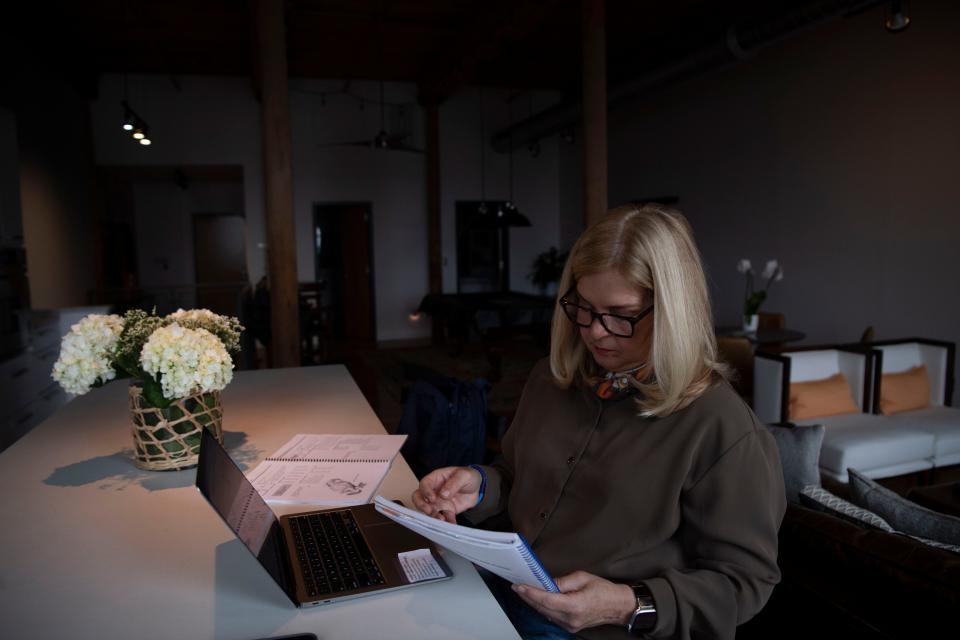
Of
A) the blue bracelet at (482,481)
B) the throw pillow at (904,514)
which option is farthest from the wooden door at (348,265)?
the throw pillow at (904,514)

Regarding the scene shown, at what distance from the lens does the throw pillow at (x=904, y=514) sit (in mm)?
1671

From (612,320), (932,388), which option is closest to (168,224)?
(932,388)

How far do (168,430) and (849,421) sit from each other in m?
4.07

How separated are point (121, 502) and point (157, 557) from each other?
13.9 inches

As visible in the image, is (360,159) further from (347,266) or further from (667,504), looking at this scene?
(667,504)

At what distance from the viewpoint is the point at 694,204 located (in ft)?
28.3

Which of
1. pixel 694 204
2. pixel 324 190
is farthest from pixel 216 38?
pixel 694 204

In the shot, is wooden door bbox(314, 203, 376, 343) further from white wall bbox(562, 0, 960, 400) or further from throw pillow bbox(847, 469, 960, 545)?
throw pillow bbox(847, 469, 960, 545)

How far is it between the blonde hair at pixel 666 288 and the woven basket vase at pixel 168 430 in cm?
112

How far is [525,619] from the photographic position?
1468 millimetres

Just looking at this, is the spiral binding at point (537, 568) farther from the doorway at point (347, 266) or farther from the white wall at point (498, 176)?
the white wall at point (498, 176)

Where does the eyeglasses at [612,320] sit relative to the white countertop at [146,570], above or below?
above

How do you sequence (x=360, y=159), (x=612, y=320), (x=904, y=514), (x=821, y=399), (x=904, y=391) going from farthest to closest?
(x=360, y=159) < (x=904, y=391) < (x=821, y=399) < (x=904, y=514) < (x=612, y=320)

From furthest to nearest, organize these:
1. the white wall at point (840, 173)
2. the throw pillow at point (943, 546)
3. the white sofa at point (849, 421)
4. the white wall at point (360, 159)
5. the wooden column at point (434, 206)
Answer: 1. the wooden column at point (434, 206)
2. the white wall at point (360, 159)
3. the white wall at point (840, 173)
4. the white sofa at point (849, 421)
5. the throw pillow at point (943, 546)
